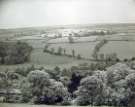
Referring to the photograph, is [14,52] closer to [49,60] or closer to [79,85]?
[49,60]

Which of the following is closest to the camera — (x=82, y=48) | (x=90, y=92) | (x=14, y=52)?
(x=90, y=92)

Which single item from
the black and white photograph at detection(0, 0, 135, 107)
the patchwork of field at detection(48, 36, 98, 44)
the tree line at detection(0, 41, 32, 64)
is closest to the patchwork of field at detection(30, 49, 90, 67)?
the black and white photograph at detection(0, 0, 135, 107)

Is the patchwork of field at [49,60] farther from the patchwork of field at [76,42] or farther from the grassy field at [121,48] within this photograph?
the grassy field at [121,48]

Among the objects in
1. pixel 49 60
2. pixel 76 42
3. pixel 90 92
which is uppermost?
pixel 76 42

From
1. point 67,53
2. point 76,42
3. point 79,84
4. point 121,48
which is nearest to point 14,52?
point 67,53

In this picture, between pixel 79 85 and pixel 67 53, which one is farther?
pixel 67 53

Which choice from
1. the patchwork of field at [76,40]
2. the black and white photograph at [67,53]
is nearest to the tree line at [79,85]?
the black and white photograph at [67,53]

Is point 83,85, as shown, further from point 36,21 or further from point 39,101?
point 36,21

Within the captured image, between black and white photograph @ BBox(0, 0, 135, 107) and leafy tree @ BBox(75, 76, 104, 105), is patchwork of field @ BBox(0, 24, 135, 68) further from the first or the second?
leafy tree @ BBox(75, 76, 104, 105)
